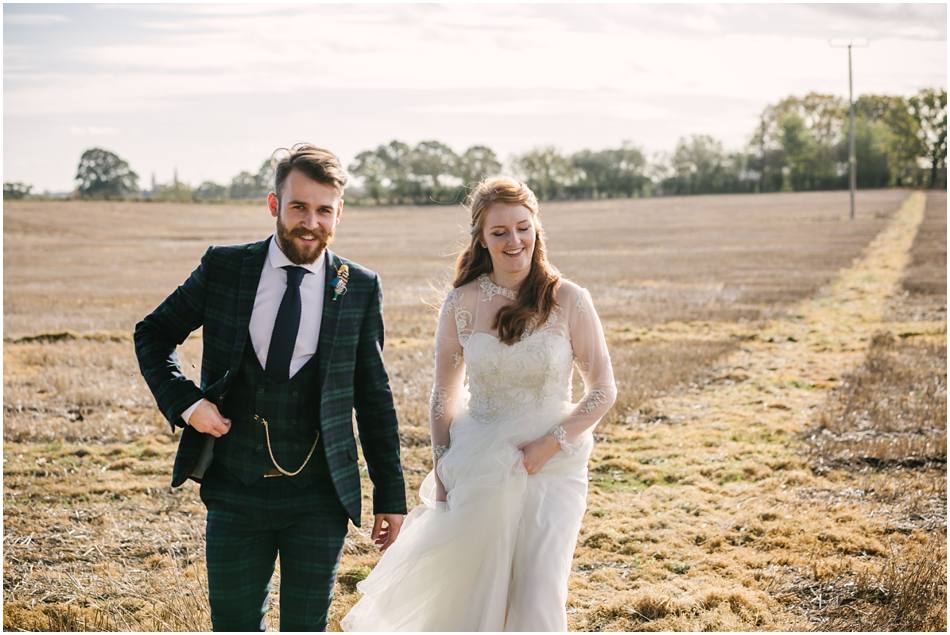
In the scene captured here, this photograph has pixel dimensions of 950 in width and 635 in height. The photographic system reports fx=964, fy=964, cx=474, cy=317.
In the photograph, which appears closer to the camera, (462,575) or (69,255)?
(462,575)

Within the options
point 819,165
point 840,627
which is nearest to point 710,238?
point 840,627

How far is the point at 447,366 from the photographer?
464 cm

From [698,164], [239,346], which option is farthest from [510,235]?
[698,164]

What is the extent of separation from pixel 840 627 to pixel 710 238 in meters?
44.4

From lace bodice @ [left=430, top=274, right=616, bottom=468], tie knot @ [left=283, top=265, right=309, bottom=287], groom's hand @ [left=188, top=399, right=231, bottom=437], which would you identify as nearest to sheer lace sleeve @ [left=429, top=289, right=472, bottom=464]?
lace bodice @ [left=430, top=274, right=616, bottom=468]

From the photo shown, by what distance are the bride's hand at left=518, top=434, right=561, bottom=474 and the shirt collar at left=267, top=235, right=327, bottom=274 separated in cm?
122

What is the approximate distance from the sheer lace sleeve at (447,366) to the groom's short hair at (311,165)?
93cm

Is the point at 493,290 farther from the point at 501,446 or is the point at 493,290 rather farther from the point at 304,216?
the point at 304,216

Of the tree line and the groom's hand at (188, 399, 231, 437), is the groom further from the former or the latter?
the tree line

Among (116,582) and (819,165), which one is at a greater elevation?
(819,165)

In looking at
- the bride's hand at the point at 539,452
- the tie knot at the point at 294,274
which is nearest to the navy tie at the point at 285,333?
the tie knot at the point at 294,274

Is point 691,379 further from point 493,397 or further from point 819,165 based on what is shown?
point 819,165

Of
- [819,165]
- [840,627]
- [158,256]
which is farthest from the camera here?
[819,165]

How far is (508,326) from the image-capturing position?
444 centimetres
